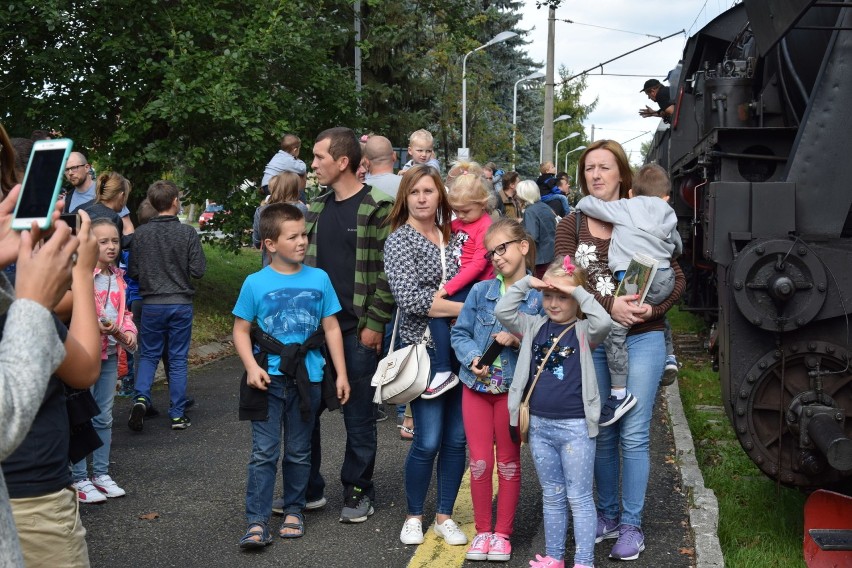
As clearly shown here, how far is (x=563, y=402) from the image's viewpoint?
4895mm

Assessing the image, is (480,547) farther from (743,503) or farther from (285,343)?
(743,503)

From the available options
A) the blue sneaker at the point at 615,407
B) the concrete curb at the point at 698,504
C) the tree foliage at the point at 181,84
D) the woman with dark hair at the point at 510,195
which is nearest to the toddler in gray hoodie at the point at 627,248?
the blue sneaker at the point at 615,407

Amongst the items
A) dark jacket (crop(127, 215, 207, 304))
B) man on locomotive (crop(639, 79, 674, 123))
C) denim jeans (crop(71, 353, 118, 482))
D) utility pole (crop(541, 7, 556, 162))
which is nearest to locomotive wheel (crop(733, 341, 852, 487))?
denim jeans (crop(71, 353, 118, 482))

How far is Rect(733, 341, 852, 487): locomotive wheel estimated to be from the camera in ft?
16.0

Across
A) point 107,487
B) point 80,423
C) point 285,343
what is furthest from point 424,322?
point 107,487

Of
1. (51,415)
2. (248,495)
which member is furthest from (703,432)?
(51,415)

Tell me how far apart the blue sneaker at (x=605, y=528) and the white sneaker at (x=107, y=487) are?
287 centimetres

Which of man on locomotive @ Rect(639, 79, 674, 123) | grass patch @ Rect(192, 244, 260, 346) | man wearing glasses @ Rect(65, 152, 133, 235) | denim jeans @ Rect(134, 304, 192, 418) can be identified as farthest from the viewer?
man on locomotive @ Rect(639, 79, 674, 123)

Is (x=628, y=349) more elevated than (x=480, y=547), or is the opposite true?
(x=628, y=349)

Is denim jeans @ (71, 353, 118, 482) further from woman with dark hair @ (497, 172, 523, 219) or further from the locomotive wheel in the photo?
woman with dark hair @ (497, 172, 523, 219)

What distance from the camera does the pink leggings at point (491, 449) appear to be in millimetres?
5270

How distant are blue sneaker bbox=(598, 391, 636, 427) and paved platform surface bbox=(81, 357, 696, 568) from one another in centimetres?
69

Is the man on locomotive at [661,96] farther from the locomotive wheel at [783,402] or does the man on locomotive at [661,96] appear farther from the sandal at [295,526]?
the sandal at [295,526]

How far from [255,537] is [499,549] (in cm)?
121
